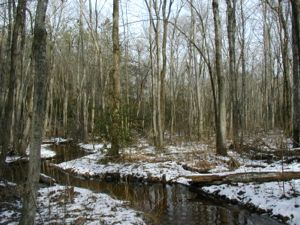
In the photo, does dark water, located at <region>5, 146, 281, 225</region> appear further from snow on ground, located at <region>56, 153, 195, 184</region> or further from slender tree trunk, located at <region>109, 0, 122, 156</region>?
slender tree trunk, located at <region>109, 0, 122, 156</region>

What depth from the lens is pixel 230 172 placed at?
9.55 m

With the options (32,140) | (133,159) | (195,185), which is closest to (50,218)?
(32,140)

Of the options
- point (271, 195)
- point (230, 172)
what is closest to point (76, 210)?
point (271, 195)

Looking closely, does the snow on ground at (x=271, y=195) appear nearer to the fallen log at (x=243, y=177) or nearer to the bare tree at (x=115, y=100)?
the fallen log at (x=243, y=177)

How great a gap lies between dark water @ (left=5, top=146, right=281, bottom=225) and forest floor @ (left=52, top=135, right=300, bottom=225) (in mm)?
310

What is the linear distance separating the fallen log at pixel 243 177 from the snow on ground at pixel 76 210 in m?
2.60

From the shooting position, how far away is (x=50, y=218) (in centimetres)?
651

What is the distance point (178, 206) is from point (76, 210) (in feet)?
8.30

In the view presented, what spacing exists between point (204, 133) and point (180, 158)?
12.1 metres

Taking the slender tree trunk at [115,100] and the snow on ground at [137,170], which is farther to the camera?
the slender tree trunk at [115,100]

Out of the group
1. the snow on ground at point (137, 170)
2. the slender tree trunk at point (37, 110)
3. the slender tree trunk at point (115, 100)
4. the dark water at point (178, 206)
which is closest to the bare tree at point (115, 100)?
the slender tree trunk at point (115, 100)

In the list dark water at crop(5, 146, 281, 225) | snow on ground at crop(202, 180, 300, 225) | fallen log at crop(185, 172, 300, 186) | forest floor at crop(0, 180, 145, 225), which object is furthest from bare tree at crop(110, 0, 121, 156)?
snow on ground at crop(202, 180, 300, 225)

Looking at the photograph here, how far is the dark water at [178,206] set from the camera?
7.26 metres

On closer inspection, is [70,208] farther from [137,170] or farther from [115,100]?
[115,100]
